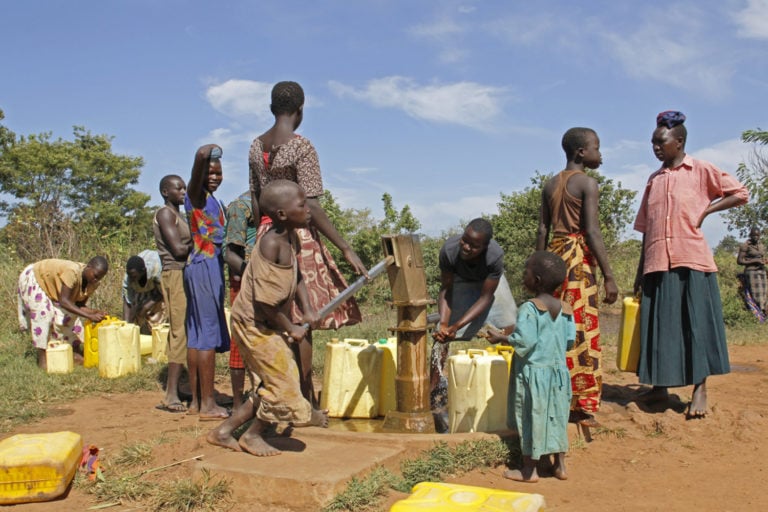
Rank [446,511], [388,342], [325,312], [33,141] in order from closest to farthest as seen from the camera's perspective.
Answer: [446,511]
[325,312]
[388,342]
[33,141]

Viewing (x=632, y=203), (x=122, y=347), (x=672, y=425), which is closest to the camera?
(x=672, y=425)

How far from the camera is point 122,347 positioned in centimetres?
632

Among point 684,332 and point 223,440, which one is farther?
point 684,332

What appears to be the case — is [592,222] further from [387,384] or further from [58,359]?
[58,359]

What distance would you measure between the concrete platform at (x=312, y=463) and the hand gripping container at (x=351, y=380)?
656mm

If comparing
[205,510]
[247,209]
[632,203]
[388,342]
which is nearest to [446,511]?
[205,510]

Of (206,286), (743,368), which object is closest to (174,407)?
(206,286)

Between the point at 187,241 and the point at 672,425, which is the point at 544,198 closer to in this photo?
the point at 672,425

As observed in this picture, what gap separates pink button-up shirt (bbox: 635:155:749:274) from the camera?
4402 millimetres

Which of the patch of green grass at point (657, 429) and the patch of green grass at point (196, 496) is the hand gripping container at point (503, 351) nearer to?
the patch of green grass at point (657, 429)

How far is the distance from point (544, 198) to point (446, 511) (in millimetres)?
2478

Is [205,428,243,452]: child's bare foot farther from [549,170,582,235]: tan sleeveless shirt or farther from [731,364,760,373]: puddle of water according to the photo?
[731,364,760,373]: puddle of water

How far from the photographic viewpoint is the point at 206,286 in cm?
465

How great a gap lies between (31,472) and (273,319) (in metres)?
1.27
